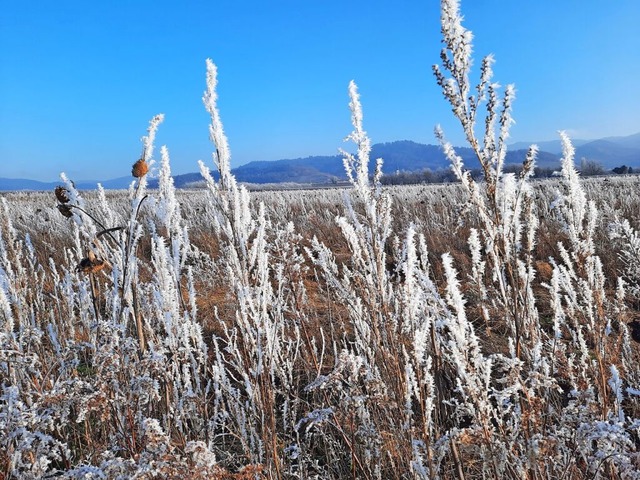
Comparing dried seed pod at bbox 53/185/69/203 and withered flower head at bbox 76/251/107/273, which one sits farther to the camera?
dried seed pod at bbox 53/185/69/203

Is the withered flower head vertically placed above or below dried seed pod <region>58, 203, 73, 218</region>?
below

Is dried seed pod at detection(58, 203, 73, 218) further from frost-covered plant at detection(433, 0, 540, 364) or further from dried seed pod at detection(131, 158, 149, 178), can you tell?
frost-covered plant at detection(433, 0, 540, 364)

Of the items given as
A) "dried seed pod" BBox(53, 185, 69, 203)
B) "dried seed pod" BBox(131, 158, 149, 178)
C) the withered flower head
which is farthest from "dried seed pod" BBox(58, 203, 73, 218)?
"dried seed pod" BBox(131, 158, 149, 178)

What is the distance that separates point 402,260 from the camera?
69.0 inches

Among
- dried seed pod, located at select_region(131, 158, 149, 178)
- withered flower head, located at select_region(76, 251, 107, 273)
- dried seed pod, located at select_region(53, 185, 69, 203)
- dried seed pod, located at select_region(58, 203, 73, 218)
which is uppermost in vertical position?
dried seed pod, located at select_region(131, 158, 149, 178)

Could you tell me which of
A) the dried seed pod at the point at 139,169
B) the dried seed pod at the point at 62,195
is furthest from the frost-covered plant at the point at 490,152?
the dried seed pod at the point at 62,195

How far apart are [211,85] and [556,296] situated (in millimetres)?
1997

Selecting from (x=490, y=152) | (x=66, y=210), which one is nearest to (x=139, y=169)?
(x=66, y=210)

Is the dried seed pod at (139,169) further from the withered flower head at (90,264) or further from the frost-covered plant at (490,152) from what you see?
the frost-covered plant at (490,152)

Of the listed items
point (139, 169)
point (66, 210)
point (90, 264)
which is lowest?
point (90, 264)

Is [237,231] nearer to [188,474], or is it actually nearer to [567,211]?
[188,474]

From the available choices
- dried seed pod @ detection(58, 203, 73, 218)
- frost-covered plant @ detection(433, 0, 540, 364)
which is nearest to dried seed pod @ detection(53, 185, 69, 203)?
dried seed pod @ detection(58, 203, 73, 218)

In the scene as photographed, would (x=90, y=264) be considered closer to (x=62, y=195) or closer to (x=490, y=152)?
(x=62, y=195)

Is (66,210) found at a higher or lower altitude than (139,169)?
lower
